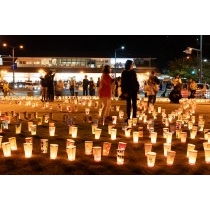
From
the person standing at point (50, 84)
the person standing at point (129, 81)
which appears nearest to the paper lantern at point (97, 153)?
the person standing at point (129, 81)

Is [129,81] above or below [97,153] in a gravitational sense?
above

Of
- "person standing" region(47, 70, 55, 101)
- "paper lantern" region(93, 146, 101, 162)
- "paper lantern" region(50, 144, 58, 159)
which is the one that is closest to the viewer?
"paper lantern" region(93, 146, 101, 162)

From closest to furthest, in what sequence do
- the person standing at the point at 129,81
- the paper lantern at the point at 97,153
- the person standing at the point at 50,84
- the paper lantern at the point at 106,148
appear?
the paper lantern at the point at 97,153, the paper lantern at the point at 106,148, the person standing at the point at 129,81, the person standing at the point at 50,84

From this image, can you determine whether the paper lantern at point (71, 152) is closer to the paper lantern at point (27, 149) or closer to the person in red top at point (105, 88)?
the paper lantern at point (27, 149)

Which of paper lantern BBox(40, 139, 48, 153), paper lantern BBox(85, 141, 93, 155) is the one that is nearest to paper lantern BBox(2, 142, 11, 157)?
paper lantern BBox(40, 139, 48, 153)

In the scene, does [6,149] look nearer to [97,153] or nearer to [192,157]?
[97,153]

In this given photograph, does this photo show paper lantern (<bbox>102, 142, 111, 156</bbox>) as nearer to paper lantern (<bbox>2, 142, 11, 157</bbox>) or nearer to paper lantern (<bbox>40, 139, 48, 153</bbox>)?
paper lantern (<bbox>40, 139, 48, 153</bbox>)

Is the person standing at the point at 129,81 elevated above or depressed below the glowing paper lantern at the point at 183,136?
above

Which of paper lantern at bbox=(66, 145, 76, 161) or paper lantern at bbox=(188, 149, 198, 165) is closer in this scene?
paper lantern at bbox=(188, 149, 198, 165)

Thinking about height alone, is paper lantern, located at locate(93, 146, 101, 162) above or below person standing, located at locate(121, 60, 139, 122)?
below

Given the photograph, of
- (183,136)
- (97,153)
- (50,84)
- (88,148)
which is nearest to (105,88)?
A: (183,136)

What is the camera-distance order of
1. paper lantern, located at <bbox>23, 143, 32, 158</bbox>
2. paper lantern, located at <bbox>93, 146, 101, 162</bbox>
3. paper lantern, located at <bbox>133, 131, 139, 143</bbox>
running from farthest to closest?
paper lantern, located at <bbox>133, 131, 139, 143</bbox>
paper lantern, located at <bbox>23, 143, 32, 158</bbox>
paper lantern, located at <bbox>93, 146, 101, 162</bbox>

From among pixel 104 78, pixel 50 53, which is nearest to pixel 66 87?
pixel 50 53

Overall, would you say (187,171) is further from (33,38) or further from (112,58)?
(33,38)
